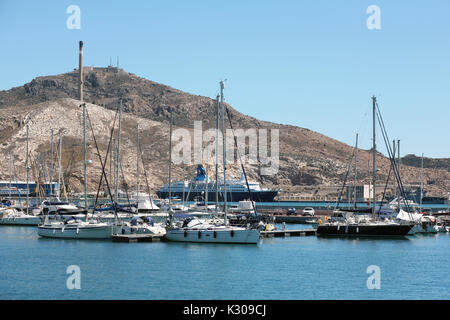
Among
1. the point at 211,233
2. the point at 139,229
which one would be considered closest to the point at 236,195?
the point at 139,229

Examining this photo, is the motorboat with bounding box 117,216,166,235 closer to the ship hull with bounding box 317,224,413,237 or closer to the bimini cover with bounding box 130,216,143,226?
the bimini cover with bounding box 130,216,143,226

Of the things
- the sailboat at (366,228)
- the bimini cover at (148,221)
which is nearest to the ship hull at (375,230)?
the sailboat at (366,228)

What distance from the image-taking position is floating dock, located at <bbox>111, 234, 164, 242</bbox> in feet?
162

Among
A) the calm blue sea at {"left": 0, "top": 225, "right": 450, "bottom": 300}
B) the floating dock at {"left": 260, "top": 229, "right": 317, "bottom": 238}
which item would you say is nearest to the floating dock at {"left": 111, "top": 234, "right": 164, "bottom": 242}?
the calm blue sea at {"left": 0, "top": 225, "right": 450, "bottom": 300}

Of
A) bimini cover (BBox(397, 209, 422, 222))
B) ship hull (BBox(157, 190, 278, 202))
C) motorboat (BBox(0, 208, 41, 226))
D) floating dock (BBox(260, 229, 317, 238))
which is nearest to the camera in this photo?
floating dock (BBox(260, 229, 317, 238))

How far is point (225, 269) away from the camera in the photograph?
37375 mm

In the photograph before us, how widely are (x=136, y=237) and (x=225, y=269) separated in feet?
45.7

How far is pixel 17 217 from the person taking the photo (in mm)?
70250

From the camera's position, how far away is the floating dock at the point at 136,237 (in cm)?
4934

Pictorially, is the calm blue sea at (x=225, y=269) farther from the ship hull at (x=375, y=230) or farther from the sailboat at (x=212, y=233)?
the ship hull at (x=375, y=230)

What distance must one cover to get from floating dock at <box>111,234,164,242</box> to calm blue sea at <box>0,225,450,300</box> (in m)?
0.91
